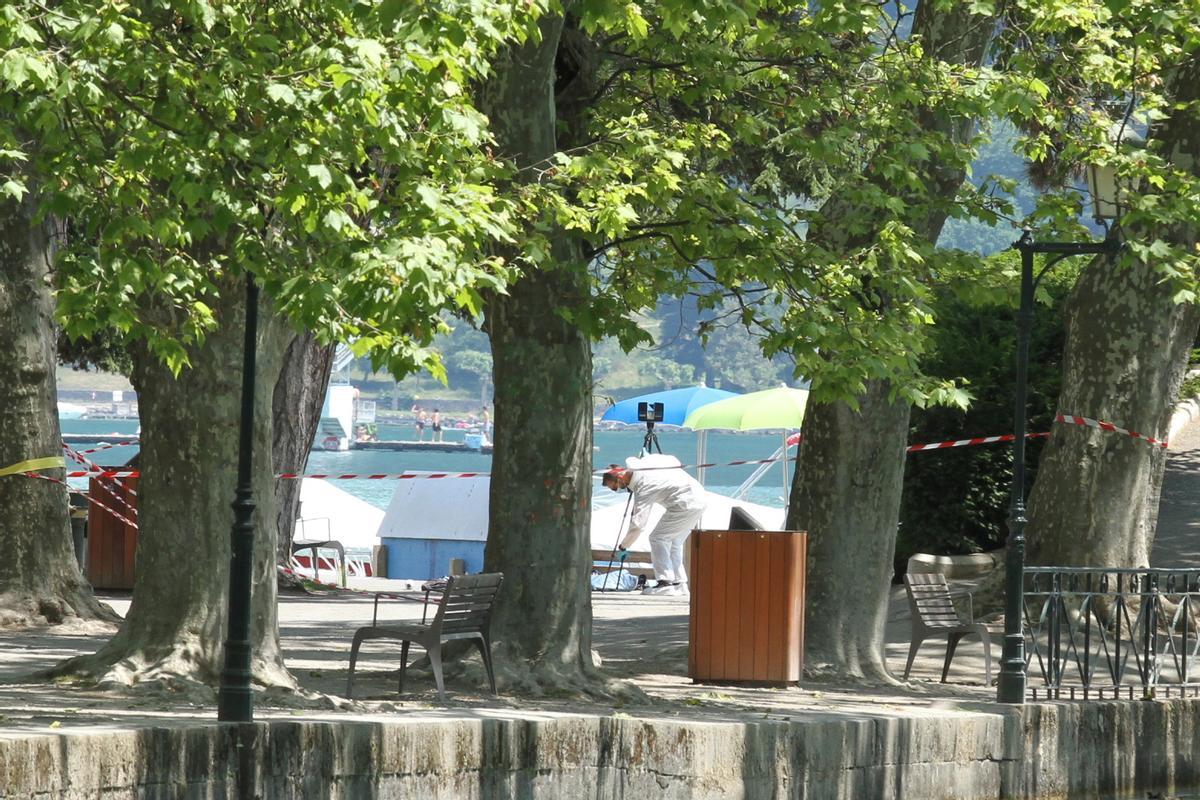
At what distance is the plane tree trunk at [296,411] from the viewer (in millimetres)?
24062

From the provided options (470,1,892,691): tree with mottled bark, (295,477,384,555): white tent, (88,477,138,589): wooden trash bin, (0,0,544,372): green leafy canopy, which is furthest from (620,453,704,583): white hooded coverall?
(0,0,544,372): green leafy canopy

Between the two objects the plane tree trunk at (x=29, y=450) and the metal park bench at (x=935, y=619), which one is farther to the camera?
the plane tree trunk at (x=29, y=450)

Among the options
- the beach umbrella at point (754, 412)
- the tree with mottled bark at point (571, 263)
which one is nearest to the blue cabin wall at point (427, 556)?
the beach umbrella at point (754, 412)

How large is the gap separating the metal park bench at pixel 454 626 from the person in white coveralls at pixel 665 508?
33.7 feet

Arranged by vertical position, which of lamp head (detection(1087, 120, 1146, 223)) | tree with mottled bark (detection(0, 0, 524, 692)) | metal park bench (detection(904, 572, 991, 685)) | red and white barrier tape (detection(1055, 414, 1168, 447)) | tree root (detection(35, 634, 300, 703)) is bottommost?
tree root (detection(35, 634, 300, 703))

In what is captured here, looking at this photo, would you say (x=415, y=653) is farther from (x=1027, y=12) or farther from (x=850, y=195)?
(x=1027, y=12)

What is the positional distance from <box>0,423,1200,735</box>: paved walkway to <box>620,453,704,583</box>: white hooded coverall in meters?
1.52

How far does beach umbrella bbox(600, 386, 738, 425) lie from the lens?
3039 cm

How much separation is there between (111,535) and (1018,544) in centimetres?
1222

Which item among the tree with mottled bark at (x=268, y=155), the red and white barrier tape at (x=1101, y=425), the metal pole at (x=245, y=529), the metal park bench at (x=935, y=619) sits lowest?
the metal park bench at (x=935, y=619)

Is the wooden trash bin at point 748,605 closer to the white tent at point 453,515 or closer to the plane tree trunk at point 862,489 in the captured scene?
the plane tree trunk at point 862,489

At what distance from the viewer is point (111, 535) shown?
2312cm

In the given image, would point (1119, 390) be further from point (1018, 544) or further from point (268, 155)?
point (268, 155)

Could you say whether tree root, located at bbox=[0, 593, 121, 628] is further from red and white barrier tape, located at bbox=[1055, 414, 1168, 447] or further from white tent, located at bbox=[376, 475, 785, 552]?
white tent, located at bbox=[376, 475, 785, 552]
